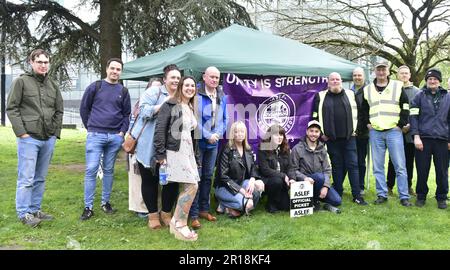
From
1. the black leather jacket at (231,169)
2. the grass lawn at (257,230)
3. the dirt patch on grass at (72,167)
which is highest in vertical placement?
the black leather jacket at (231,169)

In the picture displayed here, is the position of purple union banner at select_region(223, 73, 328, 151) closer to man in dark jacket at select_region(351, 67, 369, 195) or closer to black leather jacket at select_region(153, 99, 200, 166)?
man in dark jacket at select_region(351, 67, 369, 195)

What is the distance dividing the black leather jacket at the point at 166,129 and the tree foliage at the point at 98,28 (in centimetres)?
457

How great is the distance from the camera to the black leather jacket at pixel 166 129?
4.30 meters

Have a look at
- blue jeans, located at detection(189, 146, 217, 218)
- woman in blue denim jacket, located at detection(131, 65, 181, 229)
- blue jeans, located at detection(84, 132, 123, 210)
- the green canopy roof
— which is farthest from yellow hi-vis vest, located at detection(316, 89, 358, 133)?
blue jeans, located at detection(84, 132, 123, 210)

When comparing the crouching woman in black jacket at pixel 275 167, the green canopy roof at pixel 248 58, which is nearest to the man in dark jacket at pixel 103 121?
the green canopy roof at pixel 248 58

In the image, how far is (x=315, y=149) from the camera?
5.70 meters

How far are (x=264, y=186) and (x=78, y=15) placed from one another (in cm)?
819

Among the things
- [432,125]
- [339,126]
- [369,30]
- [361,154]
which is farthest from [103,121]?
[369,30]

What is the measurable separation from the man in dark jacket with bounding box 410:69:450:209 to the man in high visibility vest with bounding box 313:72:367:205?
31.1 inches

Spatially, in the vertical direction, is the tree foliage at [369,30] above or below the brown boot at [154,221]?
above

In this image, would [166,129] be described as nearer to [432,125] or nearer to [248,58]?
[248,58]

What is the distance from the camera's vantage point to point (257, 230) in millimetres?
4840

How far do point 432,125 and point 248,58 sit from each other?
2512 millimetres

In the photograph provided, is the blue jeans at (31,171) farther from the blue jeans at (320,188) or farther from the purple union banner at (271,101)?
the blue jeans at (320,188)
